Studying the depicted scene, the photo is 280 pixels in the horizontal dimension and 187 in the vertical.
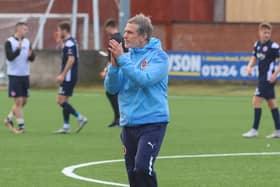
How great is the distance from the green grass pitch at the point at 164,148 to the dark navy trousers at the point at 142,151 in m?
2.44

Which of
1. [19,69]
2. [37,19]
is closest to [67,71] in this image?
[19,69]

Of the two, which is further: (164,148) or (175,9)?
(175,9)

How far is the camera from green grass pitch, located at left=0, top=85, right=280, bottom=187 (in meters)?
12.4

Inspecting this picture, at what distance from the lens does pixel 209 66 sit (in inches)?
1420

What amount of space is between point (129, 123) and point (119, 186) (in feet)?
8.11

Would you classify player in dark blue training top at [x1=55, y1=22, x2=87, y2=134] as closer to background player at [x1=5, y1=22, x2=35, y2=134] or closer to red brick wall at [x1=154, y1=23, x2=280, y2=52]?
background player at [x1=5, y1=22, x2=35, y2=134]

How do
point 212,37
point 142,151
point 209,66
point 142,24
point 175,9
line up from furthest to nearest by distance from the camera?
point 175,9 → point 212,37 → point 209,66 → point 142,151 → point 142,24

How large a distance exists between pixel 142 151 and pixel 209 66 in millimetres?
27070

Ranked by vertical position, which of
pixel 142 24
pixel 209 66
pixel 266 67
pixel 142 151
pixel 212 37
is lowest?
pixel 209 66

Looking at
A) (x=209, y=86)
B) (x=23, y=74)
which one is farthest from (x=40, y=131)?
(x=209, y=86)

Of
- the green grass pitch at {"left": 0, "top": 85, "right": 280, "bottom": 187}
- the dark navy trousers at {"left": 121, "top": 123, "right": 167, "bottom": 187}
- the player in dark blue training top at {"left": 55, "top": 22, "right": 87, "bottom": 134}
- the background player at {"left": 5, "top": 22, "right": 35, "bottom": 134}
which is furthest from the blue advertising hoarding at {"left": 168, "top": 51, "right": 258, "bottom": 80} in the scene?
the dark navy trousers at {"left": 121, "top": 123, "right": 167, "bottom": 187}

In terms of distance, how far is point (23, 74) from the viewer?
19000 mm

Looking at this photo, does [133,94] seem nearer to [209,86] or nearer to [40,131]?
[40,131]

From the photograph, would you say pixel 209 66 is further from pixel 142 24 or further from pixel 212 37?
pixel 142 24
